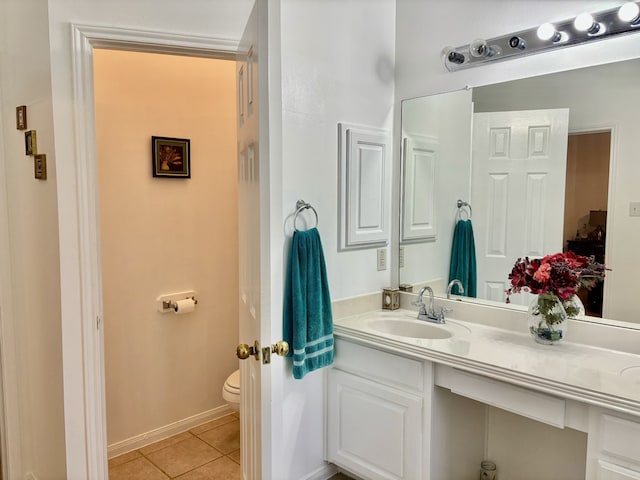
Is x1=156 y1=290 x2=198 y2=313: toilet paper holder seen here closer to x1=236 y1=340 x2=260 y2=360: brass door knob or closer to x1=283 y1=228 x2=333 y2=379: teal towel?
x1=283 y1=228 x2=333 y2=379: teal towel

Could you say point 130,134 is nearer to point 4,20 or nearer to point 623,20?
point 4,20

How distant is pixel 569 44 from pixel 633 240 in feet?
2.71

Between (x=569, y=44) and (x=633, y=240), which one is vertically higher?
(x=569, y=44)

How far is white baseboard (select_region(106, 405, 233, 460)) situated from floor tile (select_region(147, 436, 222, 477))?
0.38 feet

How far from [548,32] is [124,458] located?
3033mm

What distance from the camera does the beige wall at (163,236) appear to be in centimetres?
251

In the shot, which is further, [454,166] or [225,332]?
[225,332]

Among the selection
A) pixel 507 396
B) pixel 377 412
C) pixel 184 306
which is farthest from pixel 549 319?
pixel 184 306

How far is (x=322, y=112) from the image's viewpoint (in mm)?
2137

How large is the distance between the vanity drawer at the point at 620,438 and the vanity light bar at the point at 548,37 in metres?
1.38

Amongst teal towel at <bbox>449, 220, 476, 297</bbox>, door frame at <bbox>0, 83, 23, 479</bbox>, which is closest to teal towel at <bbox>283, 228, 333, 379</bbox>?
teal towel at <bbox>449, 220, 476, 297</bbox>

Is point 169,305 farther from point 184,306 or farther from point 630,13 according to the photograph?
point 630,13

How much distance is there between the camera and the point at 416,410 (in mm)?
1833

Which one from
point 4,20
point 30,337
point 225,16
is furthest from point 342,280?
point 4,20
